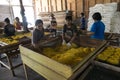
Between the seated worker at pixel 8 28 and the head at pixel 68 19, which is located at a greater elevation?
the head at pixel 68 19

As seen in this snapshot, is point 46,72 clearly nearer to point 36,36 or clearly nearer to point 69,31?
point 36,36

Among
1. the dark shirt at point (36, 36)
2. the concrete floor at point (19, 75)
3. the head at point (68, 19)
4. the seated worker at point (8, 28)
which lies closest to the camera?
the dark shirt at point (36, 36)

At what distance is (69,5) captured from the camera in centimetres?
877

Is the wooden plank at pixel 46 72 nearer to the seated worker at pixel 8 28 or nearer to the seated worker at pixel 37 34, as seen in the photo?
the seated worker at pixel 37 34

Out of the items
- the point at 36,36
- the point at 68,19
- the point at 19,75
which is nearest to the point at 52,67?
the point at 36,36

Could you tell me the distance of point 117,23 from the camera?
5.64 metres

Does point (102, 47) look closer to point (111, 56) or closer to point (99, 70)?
point (111, 56)

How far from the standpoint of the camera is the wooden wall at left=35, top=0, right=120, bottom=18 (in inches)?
298

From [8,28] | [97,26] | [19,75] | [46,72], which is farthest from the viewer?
[8,28]

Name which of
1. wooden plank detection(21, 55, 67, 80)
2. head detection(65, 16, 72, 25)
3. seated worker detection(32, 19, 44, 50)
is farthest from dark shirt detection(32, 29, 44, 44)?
head detection(65, 16, 72, 25)

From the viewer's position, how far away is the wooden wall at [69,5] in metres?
7.56

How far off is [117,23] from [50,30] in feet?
10.8

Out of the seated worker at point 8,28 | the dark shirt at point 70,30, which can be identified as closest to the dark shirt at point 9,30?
the seated worker at point 8,28

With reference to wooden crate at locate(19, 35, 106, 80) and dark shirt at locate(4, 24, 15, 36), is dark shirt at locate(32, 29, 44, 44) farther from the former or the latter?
dark shirt at locate(4, 24, 15, 36)
